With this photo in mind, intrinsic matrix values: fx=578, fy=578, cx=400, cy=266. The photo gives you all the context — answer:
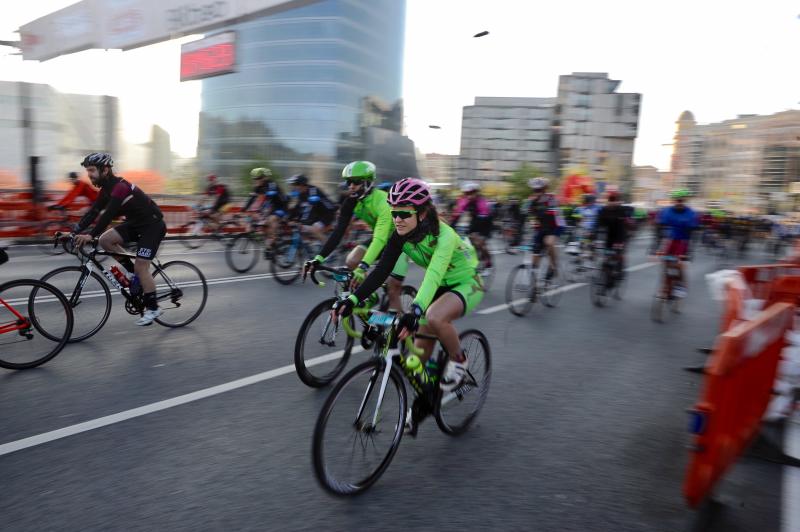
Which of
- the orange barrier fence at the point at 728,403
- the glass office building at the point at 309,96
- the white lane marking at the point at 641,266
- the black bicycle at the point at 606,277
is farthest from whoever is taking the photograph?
the glass office building at the point at 309,96

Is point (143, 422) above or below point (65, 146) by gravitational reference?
below

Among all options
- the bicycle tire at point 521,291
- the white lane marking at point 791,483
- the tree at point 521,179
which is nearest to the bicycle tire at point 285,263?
the bicycle tire at point 521,291

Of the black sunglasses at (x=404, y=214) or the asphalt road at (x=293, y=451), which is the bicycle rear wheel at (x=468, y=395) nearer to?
the asphalt road at (x=293, y=451)

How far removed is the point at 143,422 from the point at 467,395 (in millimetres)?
2312

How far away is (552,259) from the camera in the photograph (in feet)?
31.6

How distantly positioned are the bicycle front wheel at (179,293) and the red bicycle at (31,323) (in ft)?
4.15

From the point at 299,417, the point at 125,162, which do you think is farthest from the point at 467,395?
the point at 125,162

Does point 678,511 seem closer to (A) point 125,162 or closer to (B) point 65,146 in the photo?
(B) point 65,146

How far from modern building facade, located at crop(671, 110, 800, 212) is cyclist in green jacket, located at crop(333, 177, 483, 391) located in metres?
151

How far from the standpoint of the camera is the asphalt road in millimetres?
3021

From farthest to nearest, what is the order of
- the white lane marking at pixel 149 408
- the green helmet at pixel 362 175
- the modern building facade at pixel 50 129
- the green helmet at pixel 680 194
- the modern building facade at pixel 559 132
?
the modern building facade at pixel 559 132 → the modern building facade at pixel 50 129 → the green helmet at pixel 680 194 → the green helmet at pixel 362 175 → the white lane marking at pixel 149 408

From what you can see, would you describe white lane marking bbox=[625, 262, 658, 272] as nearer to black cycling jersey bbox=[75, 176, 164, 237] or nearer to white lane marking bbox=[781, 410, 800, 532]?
white lane marking bbox=[781, 410, 800, 532]

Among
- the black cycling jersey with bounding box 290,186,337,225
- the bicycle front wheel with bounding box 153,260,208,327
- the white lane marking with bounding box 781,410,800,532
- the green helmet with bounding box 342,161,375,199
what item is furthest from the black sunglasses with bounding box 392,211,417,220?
the black cycling jersey with bounding box 290,186,337,225

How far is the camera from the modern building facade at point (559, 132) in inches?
4783
